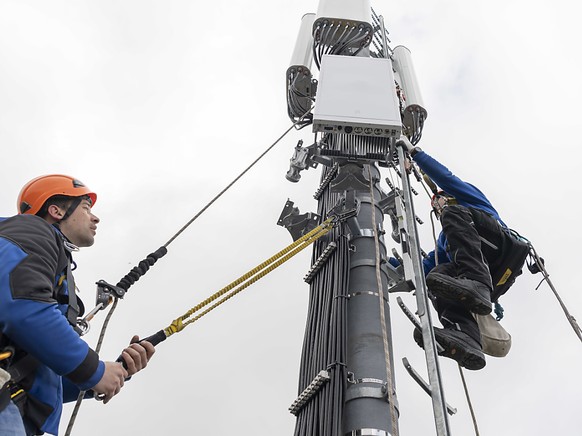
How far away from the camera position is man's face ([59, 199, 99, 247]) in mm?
3027

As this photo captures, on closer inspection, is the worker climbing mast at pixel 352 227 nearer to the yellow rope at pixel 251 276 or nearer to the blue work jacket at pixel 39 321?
the yellow rope at pixel 251 276

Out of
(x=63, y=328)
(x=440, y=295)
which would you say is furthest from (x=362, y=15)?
(x=63, y=328)

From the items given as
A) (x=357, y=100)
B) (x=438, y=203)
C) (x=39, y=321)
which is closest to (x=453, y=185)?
(x=438, y=203)

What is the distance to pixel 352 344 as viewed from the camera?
179 inches

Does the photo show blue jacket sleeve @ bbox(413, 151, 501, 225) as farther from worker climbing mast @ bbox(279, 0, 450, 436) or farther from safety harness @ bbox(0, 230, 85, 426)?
safety harness @ bbox(0, 230, 85, 426)

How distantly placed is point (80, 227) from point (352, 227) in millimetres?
2888

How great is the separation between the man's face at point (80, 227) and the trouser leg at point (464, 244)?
3123mm

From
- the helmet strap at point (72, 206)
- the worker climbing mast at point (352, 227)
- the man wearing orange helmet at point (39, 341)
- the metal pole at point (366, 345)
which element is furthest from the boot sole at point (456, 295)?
the helmet strap at point (72, 206)

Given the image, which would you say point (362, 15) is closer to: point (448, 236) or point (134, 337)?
point (448, 236)

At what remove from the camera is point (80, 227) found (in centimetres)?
305

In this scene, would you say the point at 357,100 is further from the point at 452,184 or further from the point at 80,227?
the point at 80,227

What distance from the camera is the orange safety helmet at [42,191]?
305 centimetres

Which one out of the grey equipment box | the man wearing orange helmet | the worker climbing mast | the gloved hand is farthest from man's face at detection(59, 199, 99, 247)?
the gloved hand

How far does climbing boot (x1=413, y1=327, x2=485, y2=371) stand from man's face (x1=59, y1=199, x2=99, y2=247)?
273cm
